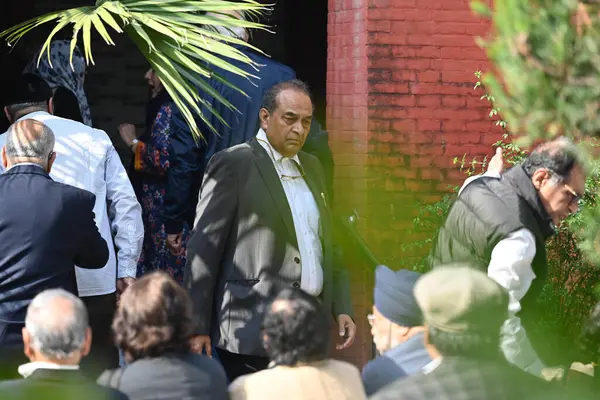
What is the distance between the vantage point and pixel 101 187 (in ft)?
19.8

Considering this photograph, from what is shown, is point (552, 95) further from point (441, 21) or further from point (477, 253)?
point (441, 21)

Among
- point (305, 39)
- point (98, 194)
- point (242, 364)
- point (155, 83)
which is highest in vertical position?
point (305, 39)

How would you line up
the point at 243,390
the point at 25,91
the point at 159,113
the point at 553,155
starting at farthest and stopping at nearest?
the point at 159,113, the point at 25,91, the point at 553,155, the point at 243,390

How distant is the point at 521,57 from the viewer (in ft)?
11.5

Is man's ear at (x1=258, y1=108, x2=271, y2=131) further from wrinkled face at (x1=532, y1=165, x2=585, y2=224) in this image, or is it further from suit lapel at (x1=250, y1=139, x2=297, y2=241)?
wrinkled face at (x1=532, y1=165, x2=585, y2=224)

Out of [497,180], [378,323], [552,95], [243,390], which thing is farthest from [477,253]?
[552,95]

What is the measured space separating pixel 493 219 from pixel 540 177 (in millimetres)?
282

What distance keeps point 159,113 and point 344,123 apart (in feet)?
3.50

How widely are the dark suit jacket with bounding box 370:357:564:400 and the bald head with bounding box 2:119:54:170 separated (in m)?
2.12

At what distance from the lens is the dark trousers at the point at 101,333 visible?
5.91 meters

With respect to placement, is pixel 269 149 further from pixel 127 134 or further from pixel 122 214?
pixel 127 134

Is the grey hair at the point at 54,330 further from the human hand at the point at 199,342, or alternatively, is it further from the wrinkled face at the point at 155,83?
the wrinkled face at the point at 155,83

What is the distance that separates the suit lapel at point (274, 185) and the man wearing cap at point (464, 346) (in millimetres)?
1539

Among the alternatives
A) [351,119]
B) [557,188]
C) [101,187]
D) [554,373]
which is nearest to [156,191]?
[351,119]
